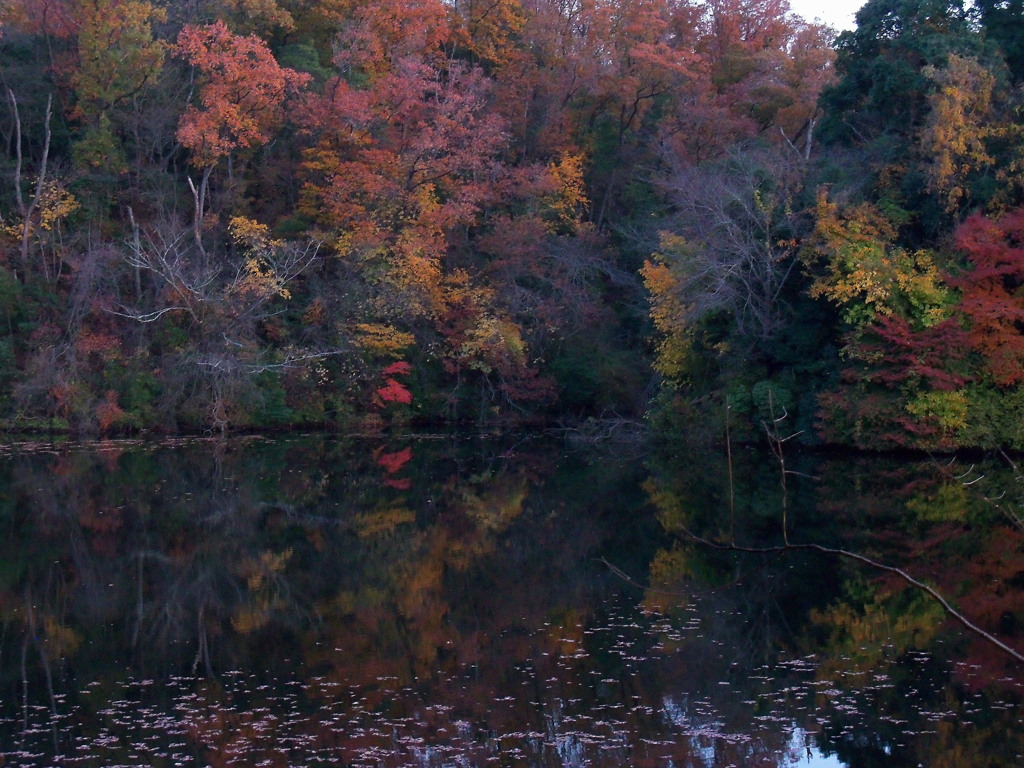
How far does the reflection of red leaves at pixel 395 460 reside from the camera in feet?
83.5

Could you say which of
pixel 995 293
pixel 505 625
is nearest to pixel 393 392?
pixel 995 293

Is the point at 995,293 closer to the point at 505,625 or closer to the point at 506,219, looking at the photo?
the point at 506,219

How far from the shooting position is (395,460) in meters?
27.0

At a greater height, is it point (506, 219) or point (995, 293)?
point (506, 219)

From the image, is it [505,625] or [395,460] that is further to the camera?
[395,460]

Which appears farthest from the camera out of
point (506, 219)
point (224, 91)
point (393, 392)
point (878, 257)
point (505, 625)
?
point (506, 219)

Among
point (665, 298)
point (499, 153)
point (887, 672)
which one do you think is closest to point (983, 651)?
point (887, 672)

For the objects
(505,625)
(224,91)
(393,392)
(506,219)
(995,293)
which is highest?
(224,91)

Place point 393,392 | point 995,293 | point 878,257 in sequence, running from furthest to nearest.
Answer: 1. point 393,392
2. point 878,257
3. point 995,293

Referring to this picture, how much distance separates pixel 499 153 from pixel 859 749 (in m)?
32.7

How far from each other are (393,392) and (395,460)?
22.5 ft

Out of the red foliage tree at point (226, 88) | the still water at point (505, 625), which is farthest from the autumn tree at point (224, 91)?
the still water at point (505, 625)

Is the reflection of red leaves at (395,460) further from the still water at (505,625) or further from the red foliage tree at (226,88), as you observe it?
the red foliage tree at (226,88)

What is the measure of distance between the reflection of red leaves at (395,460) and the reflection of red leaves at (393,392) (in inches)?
175
